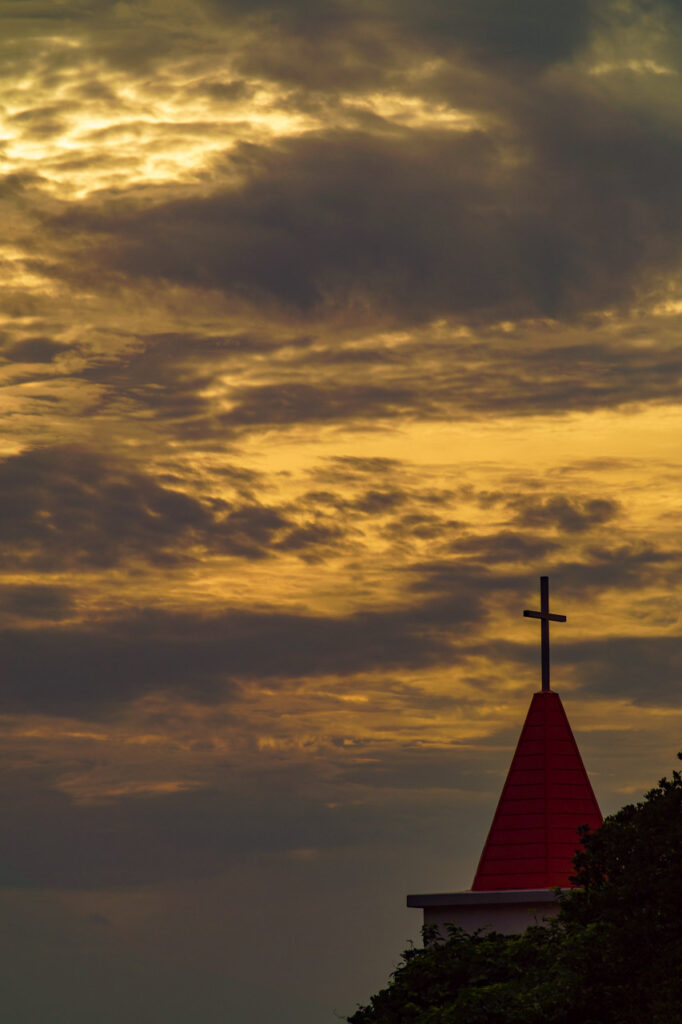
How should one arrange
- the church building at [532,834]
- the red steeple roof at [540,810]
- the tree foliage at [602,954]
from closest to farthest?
the tree foliage at [602,954], the church building at [532,834], the red steeple roof at [540,810]

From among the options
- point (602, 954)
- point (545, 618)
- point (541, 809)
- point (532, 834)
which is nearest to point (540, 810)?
point (541, 809)

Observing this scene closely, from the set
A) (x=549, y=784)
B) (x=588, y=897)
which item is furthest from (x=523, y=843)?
(x=588, y=897)

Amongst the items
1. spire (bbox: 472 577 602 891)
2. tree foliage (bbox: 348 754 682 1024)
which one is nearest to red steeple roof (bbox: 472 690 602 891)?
A: spire (bbox: 472 577 602 891)

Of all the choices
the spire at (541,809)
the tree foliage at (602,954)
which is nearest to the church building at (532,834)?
the spire at (541,809)

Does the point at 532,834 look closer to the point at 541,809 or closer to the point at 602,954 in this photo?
the point at 541,809

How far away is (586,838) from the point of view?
21250 mm

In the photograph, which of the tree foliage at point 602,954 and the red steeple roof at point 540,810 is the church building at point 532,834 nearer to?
the red steeple roof at point 540,810

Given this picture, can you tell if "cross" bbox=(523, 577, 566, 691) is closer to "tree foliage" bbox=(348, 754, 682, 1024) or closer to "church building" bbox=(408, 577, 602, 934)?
"church building" bbox=(408, 577, 602, 934)

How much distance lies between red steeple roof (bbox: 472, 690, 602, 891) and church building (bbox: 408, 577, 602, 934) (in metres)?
0.02

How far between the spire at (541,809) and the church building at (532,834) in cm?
2

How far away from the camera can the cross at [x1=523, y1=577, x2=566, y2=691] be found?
27078 millimetres

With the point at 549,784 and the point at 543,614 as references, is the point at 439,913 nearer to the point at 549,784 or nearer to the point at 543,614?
the point at 549,784

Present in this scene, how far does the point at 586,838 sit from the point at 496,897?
4148 millimetres

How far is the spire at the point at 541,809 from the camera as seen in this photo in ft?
83.0
